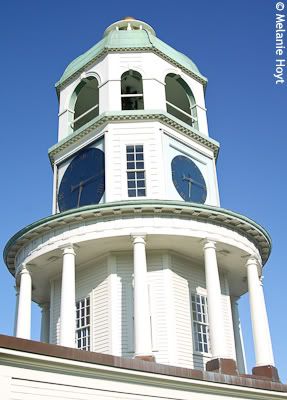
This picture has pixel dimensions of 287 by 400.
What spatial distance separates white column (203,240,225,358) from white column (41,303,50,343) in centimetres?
885

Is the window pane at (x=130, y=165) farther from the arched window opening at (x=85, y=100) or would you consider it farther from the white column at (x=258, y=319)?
the white column at (x=258, y=319)

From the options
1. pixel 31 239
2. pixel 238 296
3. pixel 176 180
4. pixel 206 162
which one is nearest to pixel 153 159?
pixel 176 180

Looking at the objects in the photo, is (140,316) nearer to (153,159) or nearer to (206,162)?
(153,159)

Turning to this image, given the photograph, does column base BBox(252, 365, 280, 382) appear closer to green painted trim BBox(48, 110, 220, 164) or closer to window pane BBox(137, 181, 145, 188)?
window pane BBox(137, 181, 145, 188)

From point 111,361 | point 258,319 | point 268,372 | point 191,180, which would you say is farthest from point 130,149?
point 111,361

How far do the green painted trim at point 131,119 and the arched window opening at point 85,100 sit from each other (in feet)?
6.09

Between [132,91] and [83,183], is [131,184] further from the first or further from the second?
[132,91]

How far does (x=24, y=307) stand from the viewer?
2383cm

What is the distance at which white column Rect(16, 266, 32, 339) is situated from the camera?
76.6ft

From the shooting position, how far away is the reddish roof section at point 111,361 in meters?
12.6

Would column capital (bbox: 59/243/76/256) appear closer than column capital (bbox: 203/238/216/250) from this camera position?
Yes

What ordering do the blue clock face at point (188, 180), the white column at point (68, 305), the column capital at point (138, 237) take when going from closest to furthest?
the white column at point (68, 305) → the column capital at point (138, 237) → the blue clock face at point (188, 180)

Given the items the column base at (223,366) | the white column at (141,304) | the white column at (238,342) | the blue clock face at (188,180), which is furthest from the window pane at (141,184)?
the column base at (223,366)

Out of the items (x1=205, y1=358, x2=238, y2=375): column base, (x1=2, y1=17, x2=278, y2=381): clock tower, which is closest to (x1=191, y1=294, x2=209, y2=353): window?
(x1=2, y1=17, x2=278, y2=381): clock tower
